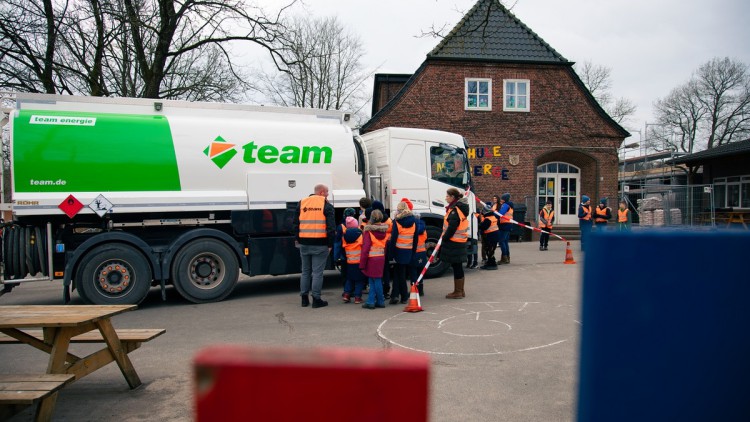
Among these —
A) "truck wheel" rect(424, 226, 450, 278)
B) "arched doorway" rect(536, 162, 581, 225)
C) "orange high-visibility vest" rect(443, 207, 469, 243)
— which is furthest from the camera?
"arched doorway" rect(536, 162, 581, 225)

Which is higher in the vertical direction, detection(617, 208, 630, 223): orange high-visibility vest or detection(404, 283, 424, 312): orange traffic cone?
detection(617, 208, 630, 223): orange high-visibility vest

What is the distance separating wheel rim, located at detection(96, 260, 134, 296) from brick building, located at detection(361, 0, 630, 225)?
14.5m

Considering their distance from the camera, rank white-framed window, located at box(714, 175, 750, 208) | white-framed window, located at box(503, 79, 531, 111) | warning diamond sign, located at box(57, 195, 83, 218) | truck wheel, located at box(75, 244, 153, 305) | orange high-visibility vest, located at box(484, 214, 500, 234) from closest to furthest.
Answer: warning diamond sign, located at box(57, 195, 83, 218) → truck wheel, located at box(75, 244, 153, 305) → orange high-visibility vest, located at box(484, 214, 500, 234) → white-framed window, located at box(503, 79, 531, 111) → white-framed window, located at box(714, 175, 750, 208)

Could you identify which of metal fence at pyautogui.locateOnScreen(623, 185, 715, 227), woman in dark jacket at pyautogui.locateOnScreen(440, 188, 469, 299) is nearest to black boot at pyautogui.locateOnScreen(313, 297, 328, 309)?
woman in dark jacket at pyautogui.locateOnScreen(440, 188, 469, 299)

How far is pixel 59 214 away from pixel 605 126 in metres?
21.2

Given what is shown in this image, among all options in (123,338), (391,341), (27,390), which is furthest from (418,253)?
(27,390)

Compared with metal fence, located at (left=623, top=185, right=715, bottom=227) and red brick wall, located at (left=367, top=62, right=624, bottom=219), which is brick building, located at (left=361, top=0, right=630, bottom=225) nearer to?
red brick wall, located at (left=367, top=62, right=624, bottom=219)

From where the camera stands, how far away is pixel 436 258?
11078mm

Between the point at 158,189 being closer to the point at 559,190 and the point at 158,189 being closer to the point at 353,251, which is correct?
the point at 353,251

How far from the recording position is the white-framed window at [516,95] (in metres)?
22.3

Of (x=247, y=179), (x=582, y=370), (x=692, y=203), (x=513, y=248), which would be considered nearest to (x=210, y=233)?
→ (x=247, y=179)

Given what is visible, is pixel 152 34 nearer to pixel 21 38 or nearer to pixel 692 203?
pixel 21 38

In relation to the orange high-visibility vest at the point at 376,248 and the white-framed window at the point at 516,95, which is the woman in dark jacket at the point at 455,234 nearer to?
the orange high-visibility vest at the point at 376,248

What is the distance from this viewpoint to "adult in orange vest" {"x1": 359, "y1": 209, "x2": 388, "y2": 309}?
818 cm
